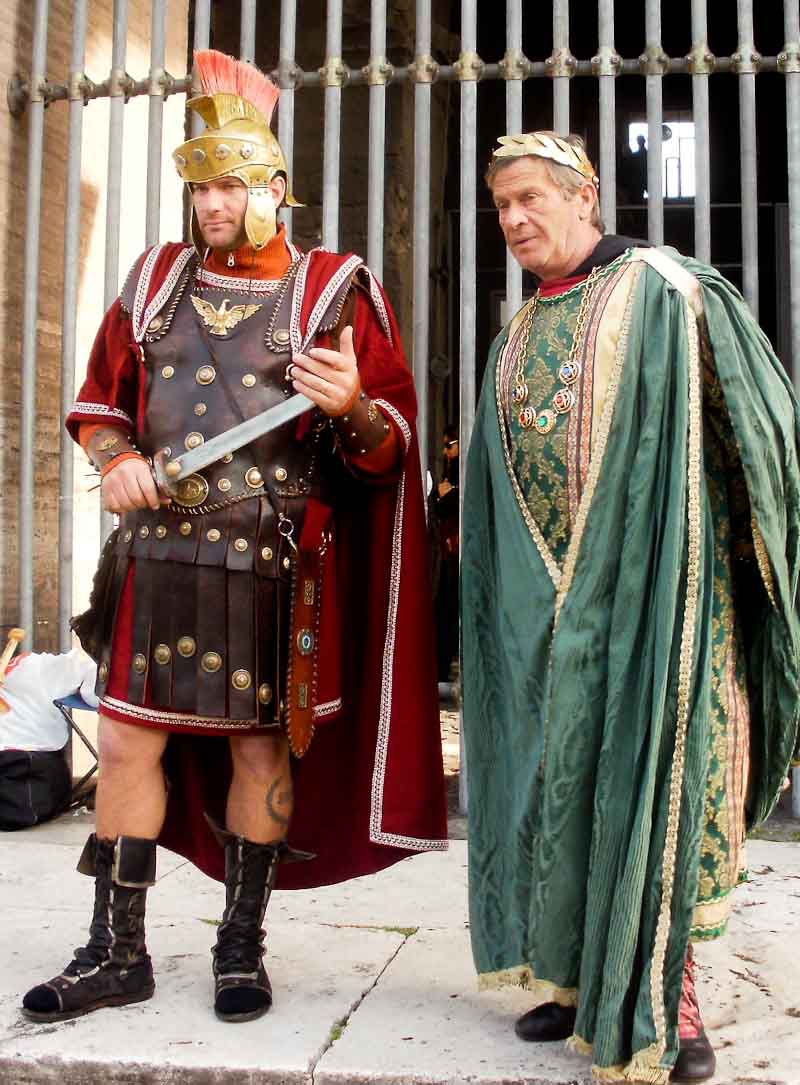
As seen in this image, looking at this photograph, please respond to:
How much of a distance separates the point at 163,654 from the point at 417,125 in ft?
7.62

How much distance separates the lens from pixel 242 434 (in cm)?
218

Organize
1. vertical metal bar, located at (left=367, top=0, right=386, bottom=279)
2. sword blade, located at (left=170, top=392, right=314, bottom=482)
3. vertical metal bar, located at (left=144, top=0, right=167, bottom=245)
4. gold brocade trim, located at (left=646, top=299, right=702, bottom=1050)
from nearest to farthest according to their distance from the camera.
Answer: gold brocade trim, located at (left=646, top=299, right=702, bottom=1050) → sword blade, located at (left=170, top=392, right=314, bottom=482) → vertical metal bar, located at (left=367, top=0, right=386, bottom=279) → vertical metal bar, located at (left=144, top=0, right=167, bottom=245)

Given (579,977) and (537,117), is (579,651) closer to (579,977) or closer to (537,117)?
(579,977)

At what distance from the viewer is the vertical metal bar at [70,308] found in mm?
4102

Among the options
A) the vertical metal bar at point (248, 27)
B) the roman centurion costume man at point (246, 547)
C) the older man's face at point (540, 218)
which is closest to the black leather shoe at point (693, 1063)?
the roman centurion costume man at point (246, 547)

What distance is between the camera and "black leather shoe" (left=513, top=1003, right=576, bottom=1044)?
86.4 inches

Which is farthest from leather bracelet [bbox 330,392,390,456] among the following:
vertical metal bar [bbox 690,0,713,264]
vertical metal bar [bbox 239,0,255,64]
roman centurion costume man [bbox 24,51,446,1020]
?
vertical metal bar [bbox 239,0,255,64]

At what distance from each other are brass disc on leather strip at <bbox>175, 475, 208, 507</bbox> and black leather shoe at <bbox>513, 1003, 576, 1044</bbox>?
1.12 m

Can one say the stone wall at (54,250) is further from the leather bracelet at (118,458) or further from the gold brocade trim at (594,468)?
the gold brocade trim at (594,468)

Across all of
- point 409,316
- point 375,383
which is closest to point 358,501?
point 375,383

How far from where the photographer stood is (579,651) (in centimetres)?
204

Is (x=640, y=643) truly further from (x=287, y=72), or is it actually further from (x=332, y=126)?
(x=287, y=72)

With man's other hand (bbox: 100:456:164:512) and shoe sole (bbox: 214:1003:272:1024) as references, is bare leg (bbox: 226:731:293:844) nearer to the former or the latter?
shoe sole (bbox: 214:1003:272:1024)

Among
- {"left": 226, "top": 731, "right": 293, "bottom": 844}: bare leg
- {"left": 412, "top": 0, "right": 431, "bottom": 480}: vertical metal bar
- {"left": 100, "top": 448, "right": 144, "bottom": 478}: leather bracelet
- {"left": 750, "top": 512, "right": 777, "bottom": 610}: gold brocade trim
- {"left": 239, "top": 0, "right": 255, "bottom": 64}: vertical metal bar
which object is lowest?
{"left": 226, "top": 731, "right": 293, "bottom": 844}: bare leg
